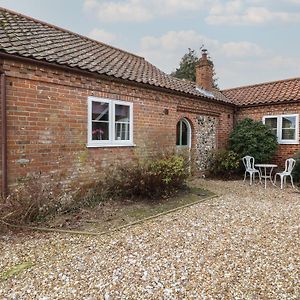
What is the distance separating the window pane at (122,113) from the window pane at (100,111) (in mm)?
407

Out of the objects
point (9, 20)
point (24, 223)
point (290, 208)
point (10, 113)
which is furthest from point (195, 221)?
point (9, 20)

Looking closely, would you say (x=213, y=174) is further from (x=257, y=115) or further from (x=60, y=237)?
(x=60, y=237)

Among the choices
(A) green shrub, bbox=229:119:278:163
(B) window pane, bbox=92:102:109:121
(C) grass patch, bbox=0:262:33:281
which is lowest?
(C) grass patch, bbox=0:262:33:281

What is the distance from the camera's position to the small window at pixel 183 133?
435 inches

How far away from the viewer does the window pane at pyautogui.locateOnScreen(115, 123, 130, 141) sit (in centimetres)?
808

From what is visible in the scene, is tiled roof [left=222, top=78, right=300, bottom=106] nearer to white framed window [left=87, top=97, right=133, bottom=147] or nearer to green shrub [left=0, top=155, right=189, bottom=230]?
green shrub [left=0, top=155, right=189, bottom=230]

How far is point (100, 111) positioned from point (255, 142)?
7370mm

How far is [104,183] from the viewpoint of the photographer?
24.8 feet

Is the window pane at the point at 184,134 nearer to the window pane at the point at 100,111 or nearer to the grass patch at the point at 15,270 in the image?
the window pane at the point at 100,111

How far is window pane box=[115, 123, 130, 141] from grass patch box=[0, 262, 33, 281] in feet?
16.2

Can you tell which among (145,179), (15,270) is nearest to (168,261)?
(15,270)

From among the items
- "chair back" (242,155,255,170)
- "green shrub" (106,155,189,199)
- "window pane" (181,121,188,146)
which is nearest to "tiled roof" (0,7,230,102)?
"window pane" (181,121,188,146)

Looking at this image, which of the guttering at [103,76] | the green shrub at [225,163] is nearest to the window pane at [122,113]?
the guttering at [103,76]

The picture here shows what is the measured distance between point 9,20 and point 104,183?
5.97 meters
